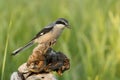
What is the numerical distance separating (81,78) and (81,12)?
124cm

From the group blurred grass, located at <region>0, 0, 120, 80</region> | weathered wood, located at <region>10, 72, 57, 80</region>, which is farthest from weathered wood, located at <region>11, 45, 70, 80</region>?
blurred grass, located at <region>0, 0, 120, 80</region>

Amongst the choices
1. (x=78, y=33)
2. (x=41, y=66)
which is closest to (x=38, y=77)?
(x=41, y=66)

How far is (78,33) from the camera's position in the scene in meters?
4.00

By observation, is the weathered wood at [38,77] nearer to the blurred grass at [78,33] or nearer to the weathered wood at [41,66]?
the weathered wood at [41,66]

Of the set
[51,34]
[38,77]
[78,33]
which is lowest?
[38,77]

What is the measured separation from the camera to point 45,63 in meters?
2.01

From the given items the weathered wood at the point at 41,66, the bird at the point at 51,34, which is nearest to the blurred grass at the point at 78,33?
the bird at the point at 51,34

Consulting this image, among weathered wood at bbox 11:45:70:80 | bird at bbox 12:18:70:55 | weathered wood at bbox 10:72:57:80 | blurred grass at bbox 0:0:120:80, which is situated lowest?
weathered wood at bbox 10:72:57:80

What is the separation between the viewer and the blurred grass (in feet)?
11.3

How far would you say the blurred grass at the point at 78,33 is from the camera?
3.45m

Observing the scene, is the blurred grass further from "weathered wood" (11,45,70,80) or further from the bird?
"weathered wood" (11,45,70,80)

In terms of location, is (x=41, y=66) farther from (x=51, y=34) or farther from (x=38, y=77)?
(x=51, y=34)

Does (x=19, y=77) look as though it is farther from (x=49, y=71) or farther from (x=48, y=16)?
(x=48, y=16)

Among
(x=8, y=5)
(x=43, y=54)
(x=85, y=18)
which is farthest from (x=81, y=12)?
(x=43, y=54)
